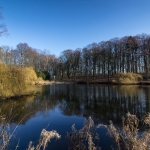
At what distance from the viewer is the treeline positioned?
42031 millimetres

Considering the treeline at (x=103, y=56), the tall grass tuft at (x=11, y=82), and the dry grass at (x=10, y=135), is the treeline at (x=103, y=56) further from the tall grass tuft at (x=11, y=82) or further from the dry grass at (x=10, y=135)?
the dry grass at (x=10, y=135)

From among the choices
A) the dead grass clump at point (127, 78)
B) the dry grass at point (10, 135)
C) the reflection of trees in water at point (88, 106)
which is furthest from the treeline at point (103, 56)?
the dry grass at point (10, 135)

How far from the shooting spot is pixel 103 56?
46.0m

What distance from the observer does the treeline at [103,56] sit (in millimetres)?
42031

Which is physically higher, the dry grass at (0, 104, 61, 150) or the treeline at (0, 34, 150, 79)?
the treeline at (0, 34, 150, 79)

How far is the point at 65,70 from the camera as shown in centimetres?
5956

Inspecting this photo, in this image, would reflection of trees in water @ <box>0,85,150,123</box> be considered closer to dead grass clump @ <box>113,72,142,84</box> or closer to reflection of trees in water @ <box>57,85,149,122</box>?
reflection of trees in water @ <box>57,85,149,122</box>

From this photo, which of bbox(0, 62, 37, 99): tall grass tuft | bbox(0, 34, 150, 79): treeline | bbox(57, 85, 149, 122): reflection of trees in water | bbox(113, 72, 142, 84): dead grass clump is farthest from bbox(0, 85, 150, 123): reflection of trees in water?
bbox(0, 34, 150, 79): treeline

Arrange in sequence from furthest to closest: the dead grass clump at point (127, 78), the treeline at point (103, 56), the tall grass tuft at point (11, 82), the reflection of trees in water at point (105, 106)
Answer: the treeline at point (103, 56) → the dead grass clump at point (127, 78) → the tall grass tuft at point (11, 82) → the reflection of trees in water at point (105, 106)

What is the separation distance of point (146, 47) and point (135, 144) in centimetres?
4307

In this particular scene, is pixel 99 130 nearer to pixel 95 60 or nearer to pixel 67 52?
pixel 95 60

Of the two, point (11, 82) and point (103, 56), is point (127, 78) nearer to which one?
point (103, 56)

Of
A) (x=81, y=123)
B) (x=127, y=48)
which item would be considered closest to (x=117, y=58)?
(x=127, y=48)

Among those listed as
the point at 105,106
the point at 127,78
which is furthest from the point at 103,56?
the point at 105,106
